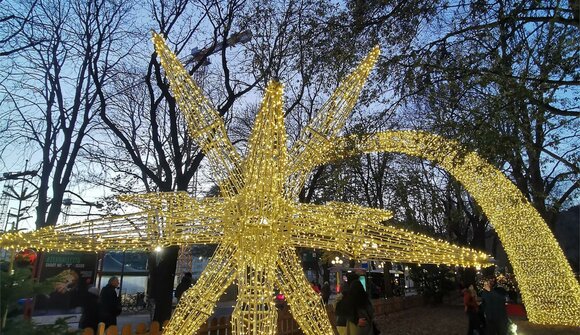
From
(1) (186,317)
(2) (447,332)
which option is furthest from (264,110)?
(2) (447,332)

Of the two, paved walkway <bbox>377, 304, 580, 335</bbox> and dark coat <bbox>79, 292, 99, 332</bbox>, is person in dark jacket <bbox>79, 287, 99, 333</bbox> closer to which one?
dark coat <bbox>79, 292, 99, 332</bbox>

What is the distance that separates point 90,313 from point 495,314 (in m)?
7.34

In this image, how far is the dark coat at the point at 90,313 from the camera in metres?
7.49

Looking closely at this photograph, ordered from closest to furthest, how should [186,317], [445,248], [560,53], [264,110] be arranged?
1. [264,110]
2. [445,248]
3. [186,317]
4. [560,53]

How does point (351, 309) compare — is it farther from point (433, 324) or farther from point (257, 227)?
point (433, 324)

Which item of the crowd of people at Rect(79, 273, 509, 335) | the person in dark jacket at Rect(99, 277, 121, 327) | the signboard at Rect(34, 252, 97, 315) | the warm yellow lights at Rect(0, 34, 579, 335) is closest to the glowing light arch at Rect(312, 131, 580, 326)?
the crowd of people at Rect(79, 273, 509, 335)

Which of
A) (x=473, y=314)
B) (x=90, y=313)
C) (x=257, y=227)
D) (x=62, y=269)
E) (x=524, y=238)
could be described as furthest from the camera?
(x=62, y=269)

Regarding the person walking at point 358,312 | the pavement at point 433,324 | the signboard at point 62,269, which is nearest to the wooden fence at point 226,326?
the pavement at point 433,324

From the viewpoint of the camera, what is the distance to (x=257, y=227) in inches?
207

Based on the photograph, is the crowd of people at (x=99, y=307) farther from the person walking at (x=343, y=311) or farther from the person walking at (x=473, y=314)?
the person walking at (x=473, y=314)

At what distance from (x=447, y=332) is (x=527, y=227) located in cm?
356

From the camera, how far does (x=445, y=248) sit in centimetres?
512

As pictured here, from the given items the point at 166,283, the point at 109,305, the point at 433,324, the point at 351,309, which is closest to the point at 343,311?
the point at 351,309

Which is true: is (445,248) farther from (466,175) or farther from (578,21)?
(466,175)
